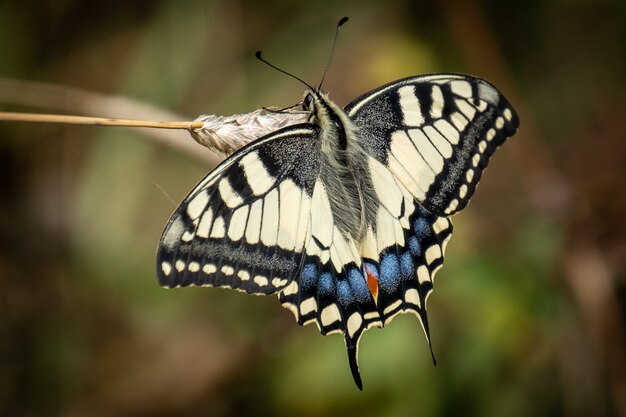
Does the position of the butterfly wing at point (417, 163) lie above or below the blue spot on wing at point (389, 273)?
above

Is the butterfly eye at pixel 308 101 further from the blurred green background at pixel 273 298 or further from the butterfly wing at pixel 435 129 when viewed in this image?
the blurred green background at pixel 273 298

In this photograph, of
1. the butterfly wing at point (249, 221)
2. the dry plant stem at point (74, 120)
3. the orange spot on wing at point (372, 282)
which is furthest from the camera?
the orange spot on wing at point (372, 282)

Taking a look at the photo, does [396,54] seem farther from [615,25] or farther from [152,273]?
[152,273]

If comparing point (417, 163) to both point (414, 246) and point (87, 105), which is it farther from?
point (87, 105)

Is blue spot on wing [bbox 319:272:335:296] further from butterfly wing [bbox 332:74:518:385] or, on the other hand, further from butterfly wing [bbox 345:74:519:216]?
butterfly wing [bbox 345:74:519:216]

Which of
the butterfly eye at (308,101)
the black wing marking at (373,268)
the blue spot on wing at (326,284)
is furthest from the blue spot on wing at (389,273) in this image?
the butterfly eye at (308,101)

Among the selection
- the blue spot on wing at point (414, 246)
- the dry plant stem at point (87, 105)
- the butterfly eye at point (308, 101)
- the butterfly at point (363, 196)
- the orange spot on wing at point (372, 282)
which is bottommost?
the orange spot on wing at point (372, 282)

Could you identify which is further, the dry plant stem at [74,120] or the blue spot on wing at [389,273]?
the blue spot on wing at [389,273]

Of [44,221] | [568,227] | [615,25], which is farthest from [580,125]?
[44,221]
